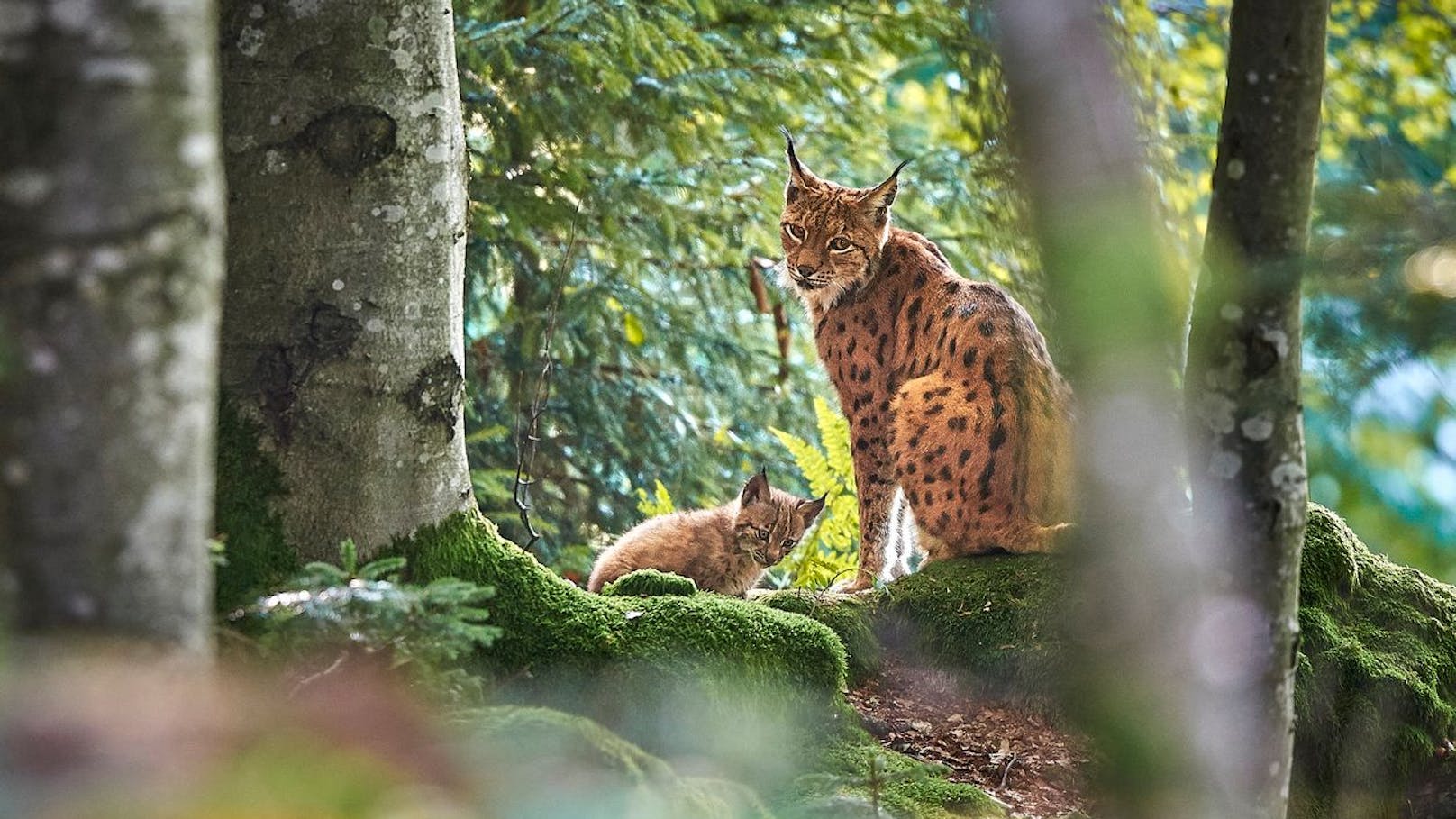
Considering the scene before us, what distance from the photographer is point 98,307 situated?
1590 mm

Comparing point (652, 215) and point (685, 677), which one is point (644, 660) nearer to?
point (685, 677)

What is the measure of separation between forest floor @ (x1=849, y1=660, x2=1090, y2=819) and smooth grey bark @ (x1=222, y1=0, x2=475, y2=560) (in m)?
1.86

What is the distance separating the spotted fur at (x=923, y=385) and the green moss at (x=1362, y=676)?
3.20 ft

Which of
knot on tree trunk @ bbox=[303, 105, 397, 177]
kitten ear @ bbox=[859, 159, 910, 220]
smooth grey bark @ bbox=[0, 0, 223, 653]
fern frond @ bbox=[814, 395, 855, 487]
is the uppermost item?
kitten ear @ bbox=[859, 159, 910, 220]

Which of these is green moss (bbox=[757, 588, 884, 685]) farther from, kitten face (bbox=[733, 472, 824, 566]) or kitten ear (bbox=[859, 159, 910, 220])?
kitten ear (bbox=[859, 159, 910, 220])

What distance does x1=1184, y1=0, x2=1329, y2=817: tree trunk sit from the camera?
2.54 meters

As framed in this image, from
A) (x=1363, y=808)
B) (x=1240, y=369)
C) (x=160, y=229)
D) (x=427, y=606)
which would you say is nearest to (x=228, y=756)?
(x=160, y=229)

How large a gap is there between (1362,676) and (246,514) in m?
3.65

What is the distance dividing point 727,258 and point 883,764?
174 inches

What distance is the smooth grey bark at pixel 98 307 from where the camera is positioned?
1.56 meters

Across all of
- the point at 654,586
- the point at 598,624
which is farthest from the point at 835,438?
the point at 598,624

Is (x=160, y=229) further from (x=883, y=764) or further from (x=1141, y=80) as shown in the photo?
(x=883, y=764)

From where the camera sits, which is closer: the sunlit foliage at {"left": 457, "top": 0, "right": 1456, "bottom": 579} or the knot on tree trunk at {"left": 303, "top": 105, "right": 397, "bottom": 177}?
the knot on tree trunk at {"left": 303, "top": 105, "right": 397, "bottom": 177}

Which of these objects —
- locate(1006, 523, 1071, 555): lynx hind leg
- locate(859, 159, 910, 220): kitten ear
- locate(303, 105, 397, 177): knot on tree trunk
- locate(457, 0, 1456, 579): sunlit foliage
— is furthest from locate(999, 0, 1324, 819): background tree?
locate(859, 159, 910, 220): kitten ear
